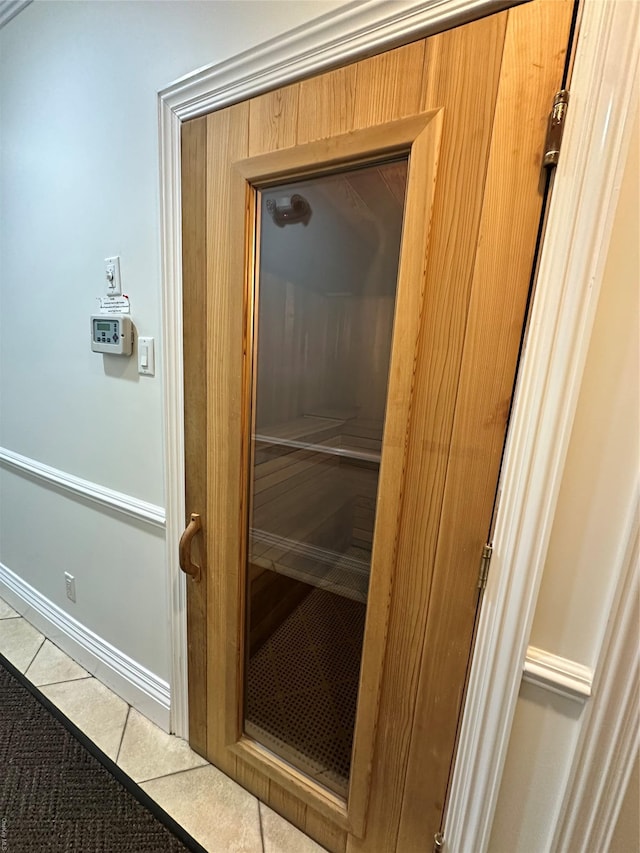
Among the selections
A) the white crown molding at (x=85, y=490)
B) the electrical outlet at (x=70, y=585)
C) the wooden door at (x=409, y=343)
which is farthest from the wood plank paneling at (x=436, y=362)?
the electrical outlet at (x=70, y=585)

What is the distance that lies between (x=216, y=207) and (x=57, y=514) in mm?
1532

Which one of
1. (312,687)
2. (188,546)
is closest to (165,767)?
(312,687)

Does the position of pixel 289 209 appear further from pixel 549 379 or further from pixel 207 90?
pixel 549 379

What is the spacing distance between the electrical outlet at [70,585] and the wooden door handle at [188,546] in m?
0.90

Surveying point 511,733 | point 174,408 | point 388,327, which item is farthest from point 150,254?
point 511,733

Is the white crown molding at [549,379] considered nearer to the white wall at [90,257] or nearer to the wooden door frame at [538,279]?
the wooden door frame at [538,279]

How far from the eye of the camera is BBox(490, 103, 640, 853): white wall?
2.02 feet

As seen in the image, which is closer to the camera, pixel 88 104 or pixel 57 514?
pixel 88 104

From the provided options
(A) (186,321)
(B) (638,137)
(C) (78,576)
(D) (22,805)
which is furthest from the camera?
(C) (78,576)

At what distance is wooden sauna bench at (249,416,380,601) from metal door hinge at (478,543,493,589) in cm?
27

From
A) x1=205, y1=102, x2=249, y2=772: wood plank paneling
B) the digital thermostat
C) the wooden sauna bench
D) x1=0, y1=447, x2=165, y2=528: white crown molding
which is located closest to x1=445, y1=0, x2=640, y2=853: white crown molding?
the wooden sauna bench

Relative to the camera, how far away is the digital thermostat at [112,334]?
3.93 ft

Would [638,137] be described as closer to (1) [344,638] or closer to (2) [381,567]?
(2) [381,567]

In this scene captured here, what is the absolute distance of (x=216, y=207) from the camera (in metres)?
0.95
